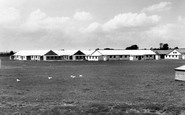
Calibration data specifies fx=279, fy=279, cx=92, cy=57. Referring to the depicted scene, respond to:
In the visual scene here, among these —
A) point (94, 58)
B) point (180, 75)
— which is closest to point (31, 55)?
point (94, 58)

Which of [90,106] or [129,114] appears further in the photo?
[90,106]

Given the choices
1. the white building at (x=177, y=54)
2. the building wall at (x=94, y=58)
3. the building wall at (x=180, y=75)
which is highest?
the white building at (x=177, y=54)

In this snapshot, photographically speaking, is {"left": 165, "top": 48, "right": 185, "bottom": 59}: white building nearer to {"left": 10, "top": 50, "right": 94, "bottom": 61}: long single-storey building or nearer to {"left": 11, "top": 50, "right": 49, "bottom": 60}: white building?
{"left": 10, "top": 50, "right": 94, "bottom": 61}: long single-storey building

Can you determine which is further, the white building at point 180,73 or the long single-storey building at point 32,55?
the long single-storey building at point 32,55

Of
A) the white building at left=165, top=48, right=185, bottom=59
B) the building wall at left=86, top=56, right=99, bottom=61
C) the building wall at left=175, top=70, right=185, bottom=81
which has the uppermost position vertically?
the white building at left=165, top=48, right=185, bottom=59

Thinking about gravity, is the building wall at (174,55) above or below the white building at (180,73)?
above

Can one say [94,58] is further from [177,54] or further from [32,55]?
[177,54]

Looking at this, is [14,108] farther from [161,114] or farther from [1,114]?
[161,114]

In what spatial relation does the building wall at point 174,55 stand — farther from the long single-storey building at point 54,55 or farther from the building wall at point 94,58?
the long single-storey building at point 54,55

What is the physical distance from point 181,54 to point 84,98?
9471 cm

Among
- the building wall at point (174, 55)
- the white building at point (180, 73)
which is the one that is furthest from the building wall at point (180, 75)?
the building wall at point (174, 55)

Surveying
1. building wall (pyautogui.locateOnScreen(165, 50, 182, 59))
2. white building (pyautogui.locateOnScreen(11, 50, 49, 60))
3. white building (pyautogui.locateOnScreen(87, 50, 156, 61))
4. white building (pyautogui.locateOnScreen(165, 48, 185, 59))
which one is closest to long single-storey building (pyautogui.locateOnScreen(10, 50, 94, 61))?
white building (pyautogui.locateOnScreen(11, 50, 49, 60))

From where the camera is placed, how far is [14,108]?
41.2 feet

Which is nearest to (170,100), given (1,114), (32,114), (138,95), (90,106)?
(138,95)
